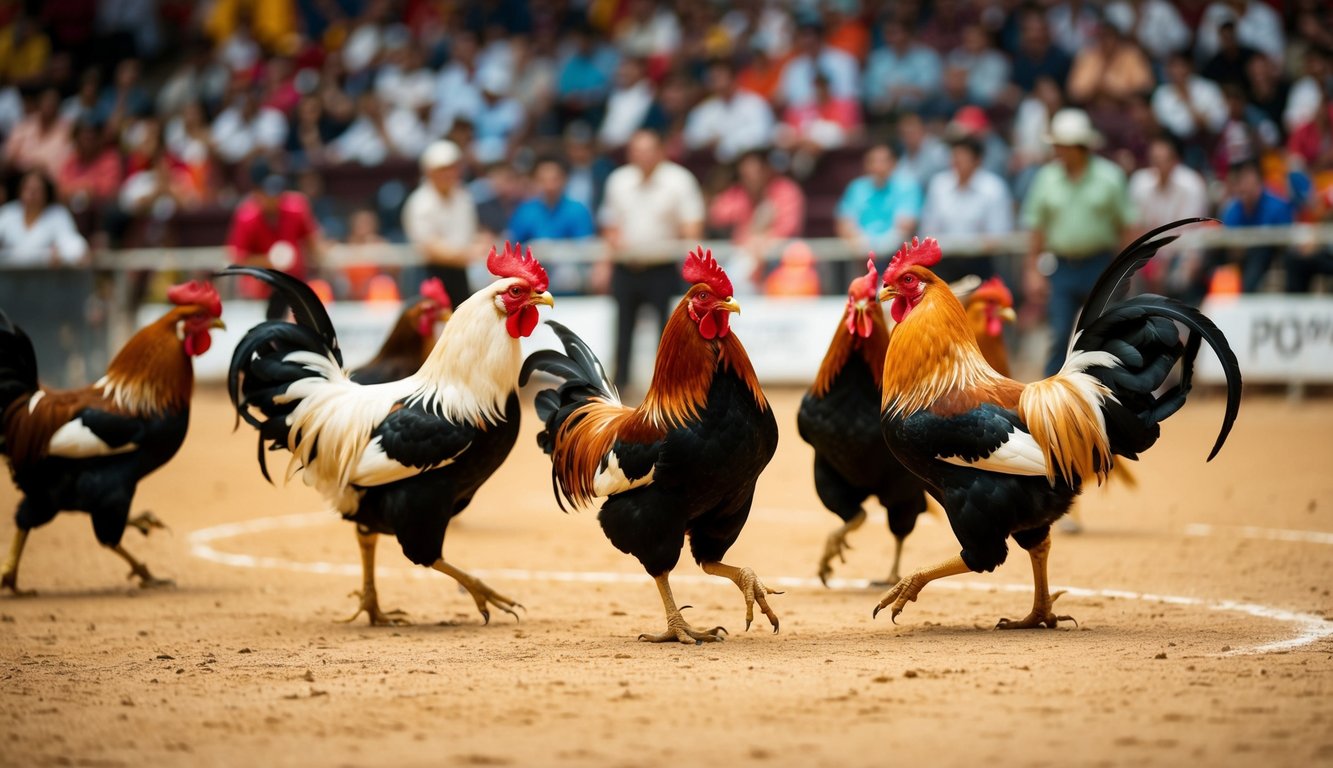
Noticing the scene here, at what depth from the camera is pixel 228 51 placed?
23266 mm

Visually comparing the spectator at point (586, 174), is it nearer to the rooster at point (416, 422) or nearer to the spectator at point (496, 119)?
the spectator at point (496, 119)

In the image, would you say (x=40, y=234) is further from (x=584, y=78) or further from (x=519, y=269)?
(x=519, y=269)

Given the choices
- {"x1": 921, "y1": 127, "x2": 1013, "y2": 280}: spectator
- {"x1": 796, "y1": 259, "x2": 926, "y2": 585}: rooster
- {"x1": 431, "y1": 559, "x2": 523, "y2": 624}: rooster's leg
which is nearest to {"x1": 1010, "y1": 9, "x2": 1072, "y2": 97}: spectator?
{"x1": 921, "y1": 127, "x2": 1013, "y2": 280}: spectator

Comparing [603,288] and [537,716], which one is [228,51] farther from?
[537,716]

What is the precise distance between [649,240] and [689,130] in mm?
3459

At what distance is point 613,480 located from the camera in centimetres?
619

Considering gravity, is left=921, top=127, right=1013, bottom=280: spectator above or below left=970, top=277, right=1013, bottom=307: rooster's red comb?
above

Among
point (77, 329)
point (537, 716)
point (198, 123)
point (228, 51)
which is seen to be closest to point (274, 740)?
point (537, 716)

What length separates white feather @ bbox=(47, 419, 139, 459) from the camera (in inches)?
304

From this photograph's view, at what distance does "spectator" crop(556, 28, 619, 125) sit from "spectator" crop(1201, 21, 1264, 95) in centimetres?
769

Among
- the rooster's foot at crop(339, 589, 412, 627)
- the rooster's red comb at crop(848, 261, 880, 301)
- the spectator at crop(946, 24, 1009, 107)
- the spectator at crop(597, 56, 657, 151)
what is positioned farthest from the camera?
the spectator at crop(597, 56, 657, 151)

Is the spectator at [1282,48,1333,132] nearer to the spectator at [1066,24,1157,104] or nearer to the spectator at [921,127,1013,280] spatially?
the spectator at [1066,24,1157,104]

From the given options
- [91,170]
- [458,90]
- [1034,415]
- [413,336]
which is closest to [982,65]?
[458,90]

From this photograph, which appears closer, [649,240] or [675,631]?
[675,631]
